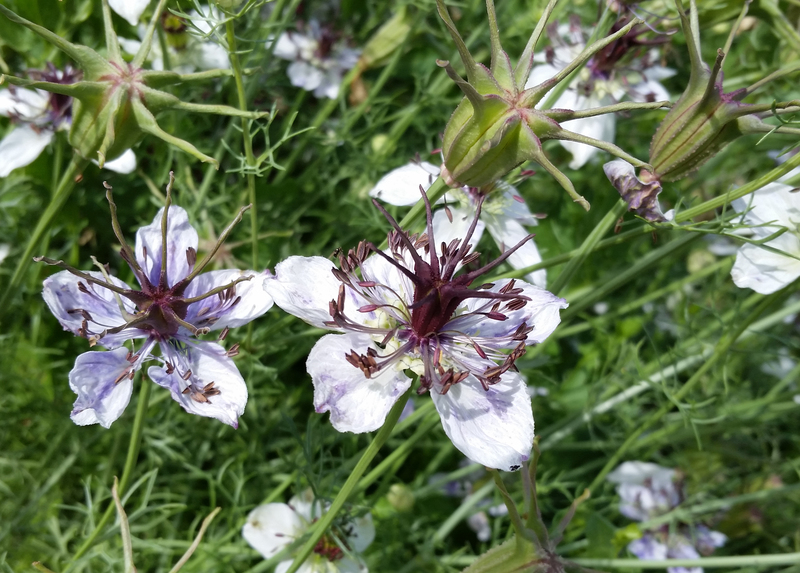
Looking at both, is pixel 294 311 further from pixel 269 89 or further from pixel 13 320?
pixel 269 89

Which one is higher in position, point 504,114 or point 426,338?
point 504,114

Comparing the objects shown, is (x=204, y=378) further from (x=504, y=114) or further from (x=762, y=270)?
(x=762, y=270)

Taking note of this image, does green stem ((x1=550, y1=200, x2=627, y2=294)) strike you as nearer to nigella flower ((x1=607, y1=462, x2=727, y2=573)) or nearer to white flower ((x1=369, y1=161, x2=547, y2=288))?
white flower ((x1=369, y1=161, x2=547, y2=288))

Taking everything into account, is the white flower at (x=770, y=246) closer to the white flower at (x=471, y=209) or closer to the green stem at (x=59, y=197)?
the white flower at (x=471, y=209)

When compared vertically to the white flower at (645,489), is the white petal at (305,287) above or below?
above

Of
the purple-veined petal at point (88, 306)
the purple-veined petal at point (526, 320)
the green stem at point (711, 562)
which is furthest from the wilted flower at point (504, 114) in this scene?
the green stem at point (711, 562)

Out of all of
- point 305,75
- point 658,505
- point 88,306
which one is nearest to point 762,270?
point 658,505

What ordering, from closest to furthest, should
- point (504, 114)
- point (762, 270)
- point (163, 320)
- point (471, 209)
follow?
point (504, 114), point (163, 320), point (762, 270), point (471, 209)

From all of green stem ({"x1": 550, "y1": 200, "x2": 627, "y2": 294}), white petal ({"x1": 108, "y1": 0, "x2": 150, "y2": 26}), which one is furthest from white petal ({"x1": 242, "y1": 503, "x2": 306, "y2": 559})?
white petal ({"x1": 108, "y1": 0, "x2": 150, "y2": 26})
